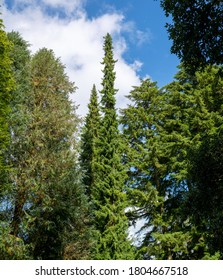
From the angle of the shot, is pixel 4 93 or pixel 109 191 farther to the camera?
pixel 109 191

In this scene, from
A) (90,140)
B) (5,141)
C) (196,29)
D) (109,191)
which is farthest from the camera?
(90,140)

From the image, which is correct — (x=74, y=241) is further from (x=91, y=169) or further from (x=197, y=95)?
(x=197, y=95)

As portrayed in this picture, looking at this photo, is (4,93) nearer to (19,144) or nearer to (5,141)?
(5,141)

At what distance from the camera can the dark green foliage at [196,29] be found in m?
10.6

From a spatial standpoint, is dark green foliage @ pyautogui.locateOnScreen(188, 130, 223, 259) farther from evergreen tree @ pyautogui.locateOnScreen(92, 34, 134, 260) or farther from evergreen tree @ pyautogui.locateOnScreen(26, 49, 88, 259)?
evergreen tree @ pyautogui.locateOnScreen(92, 34, 134, 260)

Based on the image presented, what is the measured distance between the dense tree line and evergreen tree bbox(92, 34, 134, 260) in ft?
0.27

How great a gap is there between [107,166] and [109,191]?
2056 millimetres

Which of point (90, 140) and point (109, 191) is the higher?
point (90, 140)

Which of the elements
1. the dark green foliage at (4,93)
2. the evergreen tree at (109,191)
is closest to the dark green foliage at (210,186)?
the dark green foliage at (4,93)

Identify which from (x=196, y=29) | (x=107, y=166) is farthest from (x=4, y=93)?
(x=107, y=166)

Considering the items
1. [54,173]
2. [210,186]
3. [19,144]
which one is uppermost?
[19,144]

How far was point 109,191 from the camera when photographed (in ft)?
85.0

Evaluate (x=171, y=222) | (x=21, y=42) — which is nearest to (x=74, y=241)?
(x=171, y=222)

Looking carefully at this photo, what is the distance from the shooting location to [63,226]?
64.0ft
